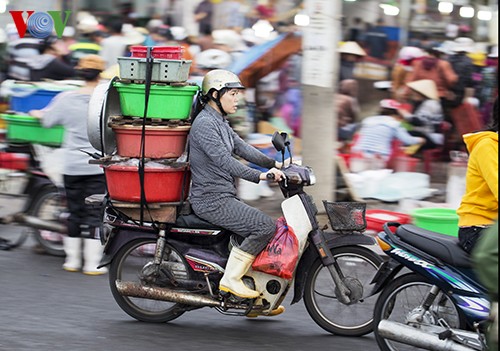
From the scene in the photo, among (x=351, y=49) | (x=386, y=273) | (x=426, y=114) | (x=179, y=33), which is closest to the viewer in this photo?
(x=386, y=273)

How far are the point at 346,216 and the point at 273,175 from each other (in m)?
0.59

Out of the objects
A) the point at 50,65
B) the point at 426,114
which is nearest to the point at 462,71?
the point at 426,114

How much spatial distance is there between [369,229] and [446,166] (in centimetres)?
368

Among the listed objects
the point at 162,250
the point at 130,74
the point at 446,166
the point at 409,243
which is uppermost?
the point at 130,74

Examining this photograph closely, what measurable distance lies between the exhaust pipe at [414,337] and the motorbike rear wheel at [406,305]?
0.38ft

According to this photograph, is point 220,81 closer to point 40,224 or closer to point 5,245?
point 40,224

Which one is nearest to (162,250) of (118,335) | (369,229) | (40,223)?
(118,335)

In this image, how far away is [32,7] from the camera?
1337 cm

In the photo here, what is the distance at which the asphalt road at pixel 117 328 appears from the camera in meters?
6.57

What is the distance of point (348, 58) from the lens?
49.2 feet

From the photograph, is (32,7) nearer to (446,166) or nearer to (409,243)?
(446,166)

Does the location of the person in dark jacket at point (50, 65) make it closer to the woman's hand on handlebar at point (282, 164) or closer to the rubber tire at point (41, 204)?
the rubber tire at point (41, 204)

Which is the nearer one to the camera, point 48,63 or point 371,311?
point 371,311

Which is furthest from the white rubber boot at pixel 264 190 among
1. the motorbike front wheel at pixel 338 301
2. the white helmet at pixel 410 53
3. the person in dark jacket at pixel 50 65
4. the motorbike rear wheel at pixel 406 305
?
the motorbike rear wheel at pixel 406 305
